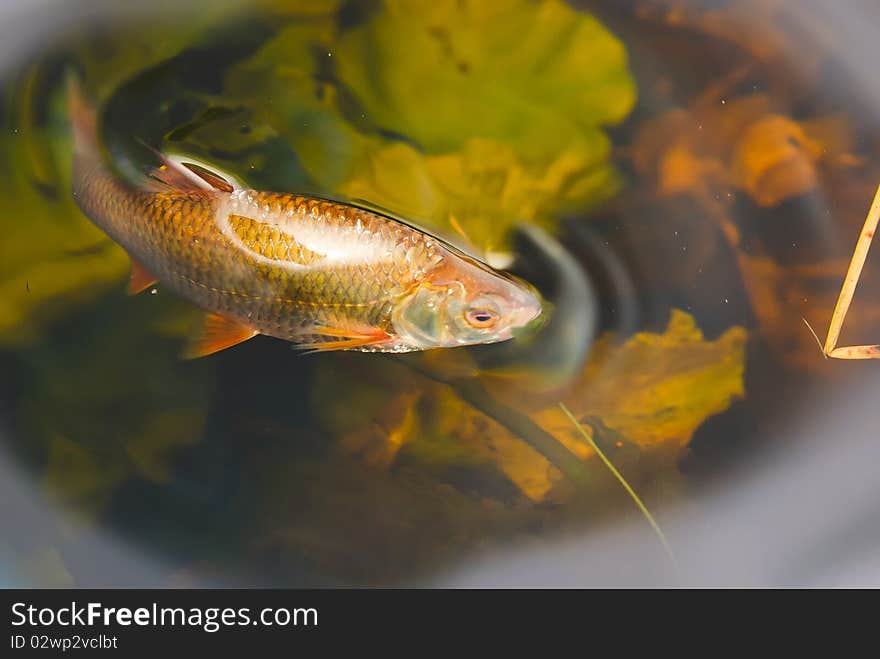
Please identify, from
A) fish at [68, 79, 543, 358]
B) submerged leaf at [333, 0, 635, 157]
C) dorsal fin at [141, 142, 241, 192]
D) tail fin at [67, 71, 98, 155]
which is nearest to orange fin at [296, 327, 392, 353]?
fish at [68, 79, 543, 358]

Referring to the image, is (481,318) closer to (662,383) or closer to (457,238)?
(457,238)

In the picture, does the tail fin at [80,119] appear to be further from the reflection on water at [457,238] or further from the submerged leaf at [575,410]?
the submerged leaf at [575,410]

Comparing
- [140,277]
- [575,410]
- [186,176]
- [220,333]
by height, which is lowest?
[575,410]

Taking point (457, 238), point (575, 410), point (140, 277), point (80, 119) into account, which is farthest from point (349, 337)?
point (80, 119)

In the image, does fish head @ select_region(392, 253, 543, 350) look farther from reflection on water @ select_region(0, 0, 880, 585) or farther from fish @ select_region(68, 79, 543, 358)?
reflection on water @ select_region(0, 0, 880, 585)

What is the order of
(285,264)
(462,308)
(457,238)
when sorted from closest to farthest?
1. (285,264)
2. (462,308)
3. (457,238)
